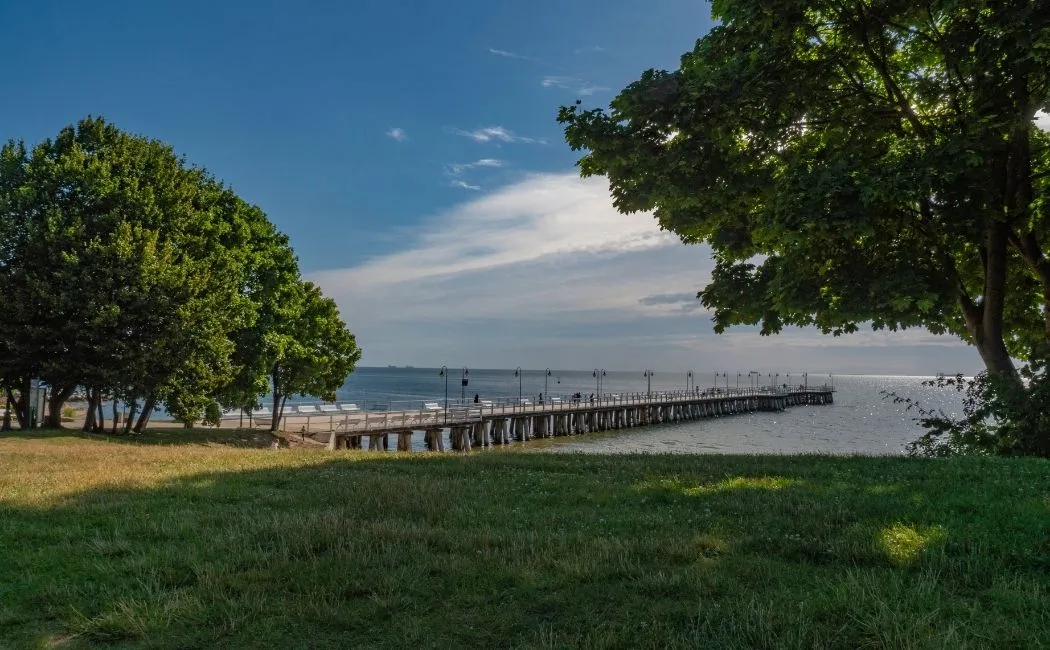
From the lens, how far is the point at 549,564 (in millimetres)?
6047

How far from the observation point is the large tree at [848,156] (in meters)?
12.2

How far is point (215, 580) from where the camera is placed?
19.5ft

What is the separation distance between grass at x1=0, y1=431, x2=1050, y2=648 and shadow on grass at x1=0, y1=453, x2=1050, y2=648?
3cm

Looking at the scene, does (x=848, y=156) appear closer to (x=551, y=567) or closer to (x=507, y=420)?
(x=551, y=567)

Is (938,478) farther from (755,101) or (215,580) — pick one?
(215,580)

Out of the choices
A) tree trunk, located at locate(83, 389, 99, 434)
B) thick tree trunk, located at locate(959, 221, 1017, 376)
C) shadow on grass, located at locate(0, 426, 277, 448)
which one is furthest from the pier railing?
thick tree trunk, located at locate(959, 221, 1017, 376)

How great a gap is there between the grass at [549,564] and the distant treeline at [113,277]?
16903 millimetres

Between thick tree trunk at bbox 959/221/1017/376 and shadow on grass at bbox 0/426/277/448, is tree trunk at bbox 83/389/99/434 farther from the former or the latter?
thick tree trunk at bbox 959/221/1017/376

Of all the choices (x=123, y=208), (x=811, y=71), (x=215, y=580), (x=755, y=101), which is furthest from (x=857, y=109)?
(x=123, y=208)

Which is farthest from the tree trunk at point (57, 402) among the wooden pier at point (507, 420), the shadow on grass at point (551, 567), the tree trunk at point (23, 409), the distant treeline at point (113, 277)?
the shadow on grass at point (551, 567)

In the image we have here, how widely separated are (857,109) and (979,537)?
12.4 meters

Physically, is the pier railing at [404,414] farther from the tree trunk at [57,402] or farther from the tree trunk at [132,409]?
the tree trunk at [57,402]

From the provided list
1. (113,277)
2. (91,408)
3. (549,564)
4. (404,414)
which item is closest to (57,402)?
(91,408)

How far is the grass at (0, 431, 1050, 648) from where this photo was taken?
4.62 m
